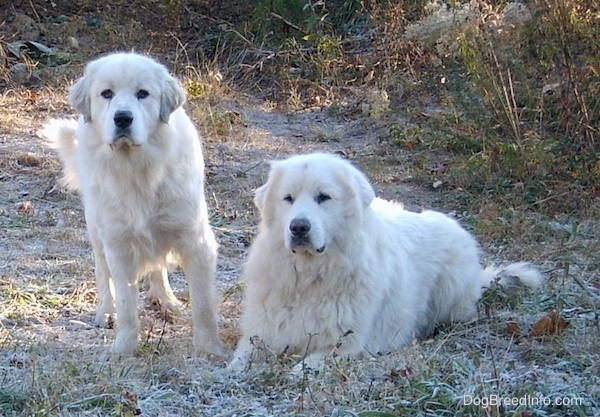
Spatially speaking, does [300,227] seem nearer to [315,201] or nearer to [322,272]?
[315,201]

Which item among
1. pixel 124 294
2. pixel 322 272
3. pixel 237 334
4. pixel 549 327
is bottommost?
pixel 237 334

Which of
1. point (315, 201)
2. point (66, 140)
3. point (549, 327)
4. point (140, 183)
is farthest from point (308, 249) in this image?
point (66, 140)

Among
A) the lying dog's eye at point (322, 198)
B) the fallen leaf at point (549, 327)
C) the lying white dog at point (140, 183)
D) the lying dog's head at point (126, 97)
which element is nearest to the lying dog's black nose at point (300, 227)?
the lying dog's eye at point (322, 198)

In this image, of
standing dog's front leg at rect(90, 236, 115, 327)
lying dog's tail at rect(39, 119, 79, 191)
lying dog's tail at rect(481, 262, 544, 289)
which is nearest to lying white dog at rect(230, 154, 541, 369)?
lying dog's tail at rect(481, 262, 544, 289)

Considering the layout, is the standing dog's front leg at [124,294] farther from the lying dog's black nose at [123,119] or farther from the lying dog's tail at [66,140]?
the lying dog's tail at [66,140]

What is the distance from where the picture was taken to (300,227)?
3771 mm

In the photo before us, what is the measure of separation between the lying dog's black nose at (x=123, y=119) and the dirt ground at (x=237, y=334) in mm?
925

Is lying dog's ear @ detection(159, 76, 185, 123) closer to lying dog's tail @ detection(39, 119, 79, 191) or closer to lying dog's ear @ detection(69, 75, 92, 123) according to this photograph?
lying dog's ear @ detection(69, 75, 92, 123)

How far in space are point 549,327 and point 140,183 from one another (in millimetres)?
1887

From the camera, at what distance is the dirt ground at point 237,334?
3123 mm

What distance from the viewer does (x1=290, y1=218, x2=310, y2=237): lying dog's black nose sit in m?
3.77

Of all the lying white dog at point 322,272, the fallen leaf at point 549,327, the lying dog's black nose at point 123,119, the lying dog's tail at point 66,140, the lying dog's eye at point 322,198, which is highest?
the lying dog's black nose at point 123,119

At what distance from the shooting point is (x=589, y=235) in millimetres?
5535

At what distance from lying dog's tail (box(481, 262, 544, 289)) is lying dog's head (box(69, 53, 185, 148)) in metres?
1.78
